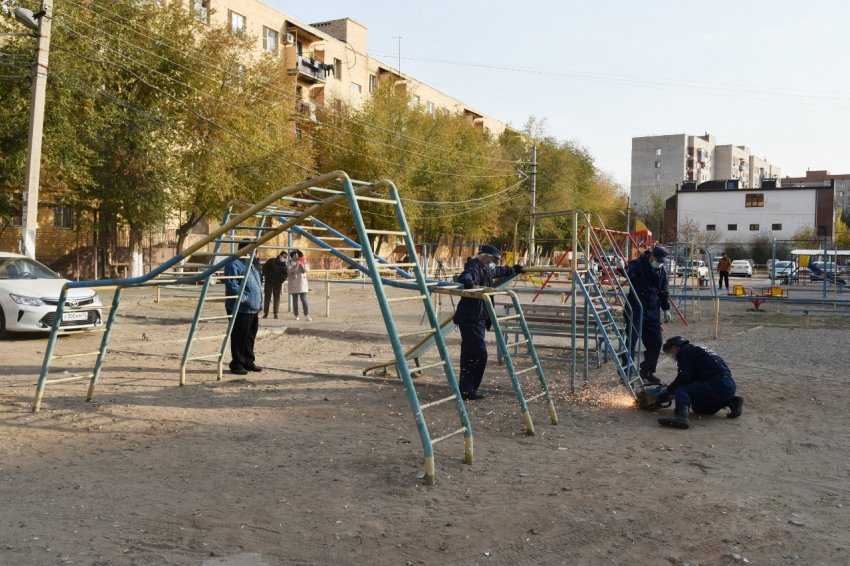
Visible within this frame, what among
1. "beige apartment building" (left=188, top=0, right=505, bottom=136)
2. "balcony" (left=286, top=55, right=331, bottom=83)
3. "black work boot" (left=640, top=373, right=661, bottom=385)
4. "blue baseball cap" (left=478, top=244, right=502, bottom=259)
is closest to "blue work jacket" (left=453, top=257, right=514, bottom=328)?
"blue baseball cap" (left=478, top=244, right=502, bottom=259)

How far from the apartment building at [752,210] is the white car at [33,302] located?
62884 millimetres

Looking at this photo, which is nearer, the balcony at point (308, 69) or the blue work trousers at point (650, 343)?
the blue work trousers at point (650, 343)

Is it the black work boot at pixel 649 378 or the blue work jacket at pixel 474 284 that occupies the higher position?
the blue work jacket at pixel 474 284

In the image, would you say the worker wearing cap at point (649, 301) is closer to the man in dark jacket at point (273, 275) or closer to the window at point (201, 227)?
the man in dark jacket at point (273, 275)

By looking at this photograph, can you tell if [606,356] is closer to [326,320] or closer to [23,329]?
[326,320]

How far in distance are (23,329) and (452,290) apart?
8.58 m

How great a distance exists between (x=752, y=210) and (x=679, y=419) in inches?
2803

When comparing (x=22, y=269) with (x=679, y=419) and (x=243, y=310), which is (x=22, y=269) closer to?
(x=243, y=310)

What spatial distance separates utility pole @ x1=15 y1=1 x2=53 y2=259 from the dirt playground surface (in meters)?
6.91

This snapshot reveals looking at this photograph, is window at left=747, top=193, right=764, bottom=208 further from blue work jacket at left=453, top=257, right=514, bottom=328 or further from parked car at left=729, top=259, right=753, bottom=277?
blue work jacket at left=453, top=257, right=514, bottom=328

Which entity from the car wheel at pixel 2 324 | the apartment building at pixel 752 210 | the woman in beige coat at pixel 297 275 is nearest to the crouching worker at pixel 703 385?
the woman in beige coat at pixel 297 275

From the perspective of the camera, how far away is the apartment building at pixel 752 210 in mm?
67688

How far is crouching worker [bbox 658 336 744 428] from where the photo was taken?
657cm

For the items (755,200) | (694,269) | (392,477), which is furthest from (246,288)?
(755,200)
